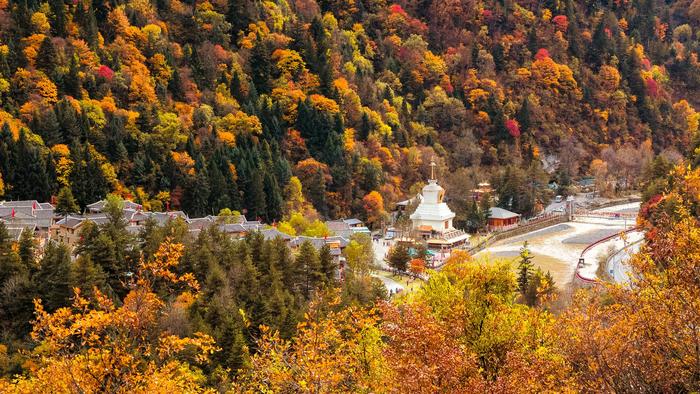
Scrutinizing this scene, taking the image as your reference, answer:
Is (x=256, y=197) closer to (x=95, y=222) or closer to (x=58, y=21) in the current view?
(x=95, y=222)

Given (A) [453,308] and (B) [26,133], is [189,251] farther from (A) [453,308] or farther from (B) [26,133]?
(A) [453,308]

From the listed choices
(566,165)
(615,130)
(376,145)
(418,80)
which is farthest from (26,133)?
(615,130)

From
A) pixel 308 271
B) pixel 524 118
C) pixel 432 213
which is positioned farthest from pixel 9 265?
pixel 524 118

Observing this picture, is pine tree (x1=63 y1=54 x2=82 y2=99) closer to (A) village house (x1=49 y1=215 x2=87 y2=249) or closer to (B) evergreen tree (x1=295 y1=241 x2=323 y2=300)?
(A) village house (x1=49 y1=215 x2=87 y2=249)

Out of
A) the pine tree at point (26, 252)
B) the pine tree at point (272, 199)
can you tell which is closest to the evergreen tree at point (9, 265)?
the pine tree at point (26, 252)

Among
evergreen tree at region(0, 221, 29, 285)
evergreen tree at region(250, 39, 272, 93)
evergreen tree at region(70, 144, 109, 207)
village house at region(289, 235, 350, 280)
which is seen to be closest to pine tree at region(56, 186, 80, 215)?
evergreen tree at region(70, 144, 109, 207)
